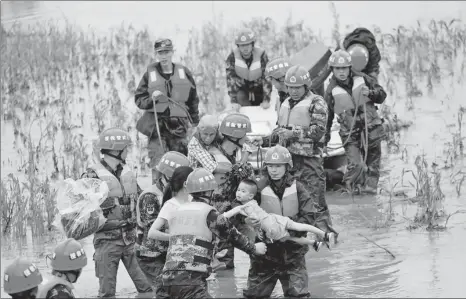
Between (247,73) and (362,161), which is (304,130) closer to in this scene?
(362,161)

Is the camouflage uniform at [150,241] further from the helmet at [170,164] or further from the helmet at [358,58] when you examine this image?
the helmet at [358,58]

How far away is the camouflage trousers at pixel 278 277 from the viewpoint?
34.4ft

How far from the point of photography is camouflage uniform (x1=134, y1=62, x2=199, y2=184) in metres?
14.2

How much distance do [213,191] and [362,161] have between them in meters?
3.70

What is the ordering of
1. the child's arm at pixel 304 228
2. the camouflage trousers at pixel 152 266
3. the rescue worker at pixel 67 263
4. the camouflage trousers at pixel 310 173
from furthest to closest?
the camouflage trousers at pixel 310 173
the camouflage trousers at pixel 152 266
the child's arm at pixel 304 228
the rescue worker at pixel 67 263

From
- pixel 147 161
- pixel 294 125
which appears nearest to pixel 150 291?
pixel 294 125

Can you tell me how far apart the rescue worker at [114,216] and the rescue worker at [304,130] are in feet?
5.85

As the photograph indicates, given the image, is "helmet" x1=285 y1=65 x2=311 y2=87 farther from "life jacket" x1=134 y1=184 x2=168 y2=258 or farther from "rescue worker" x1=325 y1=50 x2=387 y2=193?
"life jacket" x1=134 y1=184 x2=168 y2=258

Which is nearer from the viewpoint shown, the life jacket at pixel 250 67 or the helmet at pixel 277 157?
Result: the helmet at pixel 277 157

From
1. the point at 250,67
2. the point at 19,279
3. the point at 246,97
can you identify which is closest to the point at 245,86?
the point at 246,97

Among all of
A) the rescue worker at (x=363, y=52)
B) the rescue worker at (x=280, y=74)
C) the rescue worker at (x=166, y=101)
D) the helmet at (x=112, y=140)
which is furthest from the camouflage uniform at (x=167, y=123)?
the helmet at (x=112, y=140)

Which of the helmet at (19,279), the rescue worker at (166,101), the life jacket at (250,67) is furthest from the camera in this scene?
the life jacket at (250,67)

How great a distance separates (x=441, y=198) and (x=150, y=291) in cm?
381

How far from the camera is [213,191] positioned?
10.9 metres
